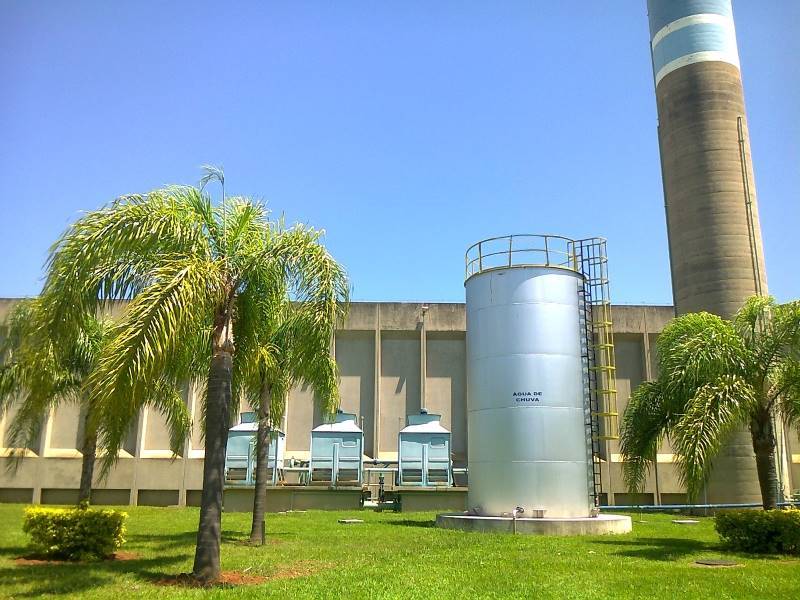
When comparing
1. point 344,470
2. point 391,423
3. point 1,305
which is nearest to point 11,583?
point 344,470

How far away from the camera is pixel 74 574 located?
39.8ft

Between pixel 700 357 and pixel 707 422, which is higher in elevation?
pixel 700 357

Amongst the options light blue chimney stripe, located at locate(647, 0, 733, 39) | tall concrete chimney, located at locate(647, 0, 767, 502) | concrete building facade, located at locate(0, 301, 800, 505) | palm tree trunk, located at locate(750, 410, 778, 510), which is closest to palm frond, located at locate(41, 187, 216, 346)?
palm tree trunk, located at locate(750, 410, 778, 510)

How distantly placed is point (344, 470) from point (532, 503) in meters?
14.0

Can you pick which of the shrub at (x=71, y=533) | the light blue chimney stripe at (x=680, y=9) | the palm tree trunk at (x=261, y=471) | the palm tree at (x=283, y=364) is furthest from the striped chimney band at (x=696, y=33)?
the shrub at (x=71, y=533)

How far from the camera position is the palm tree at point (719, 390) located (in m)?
15.2

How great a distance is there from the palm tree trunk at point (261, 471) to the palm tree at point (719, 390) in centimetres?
966

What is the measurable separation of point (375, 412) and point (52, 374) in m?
30.0

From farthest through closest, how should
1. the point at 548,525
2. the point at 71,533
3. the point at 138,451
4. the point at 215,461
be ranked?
the point at 138,451, the point at 548,525, the point at 71,533, the point at 215,461

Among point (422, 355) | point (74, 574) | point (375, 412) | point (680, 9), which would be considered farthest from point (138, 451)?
point (680, 9)

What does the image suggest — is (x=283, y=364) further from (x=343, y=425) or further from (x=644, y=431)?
(x=343, y=425)

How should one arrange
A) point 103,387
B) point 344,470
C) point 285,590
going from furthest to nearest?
point 344,470
point 285,590
point 103,387

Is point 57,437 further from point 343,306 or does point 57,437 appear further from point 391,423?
point 343,306

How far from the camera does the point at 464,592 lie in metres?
10.9
